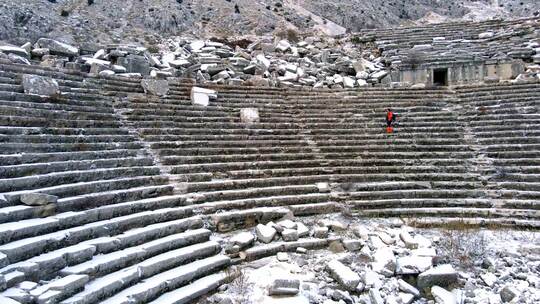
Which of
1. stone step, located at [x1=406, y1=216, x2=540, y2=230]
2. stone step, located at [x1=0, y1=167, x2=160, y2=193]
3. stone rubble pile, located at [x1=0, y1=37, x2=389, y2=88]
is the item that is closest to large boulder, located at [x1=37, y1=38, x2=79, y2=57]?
stone rubble pile, located at [x1=0, y1=37, x2=389, y2=88]

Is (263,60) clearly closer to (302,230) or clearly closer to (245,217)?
(245,217)

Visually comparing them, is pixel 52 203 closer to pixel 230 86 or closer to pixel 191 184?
pixel 191 184

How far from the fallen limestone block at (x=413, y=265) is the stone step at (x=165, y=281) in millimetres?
2836

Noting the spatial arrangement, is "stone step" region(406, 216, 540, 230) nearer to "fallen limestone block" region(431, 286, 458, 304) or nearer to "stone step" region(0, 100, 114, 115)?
"fallen limestone block" region(431, 286, 458, 304)

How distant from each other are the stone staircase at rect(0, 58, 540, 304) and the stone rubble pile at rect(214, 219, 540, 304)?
0.95 metres

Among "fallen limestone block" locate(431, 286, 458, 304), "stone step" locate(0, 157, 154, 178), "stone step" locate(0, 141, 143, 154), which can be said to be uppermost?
"stone step" locate(0, 141, 143, 154)

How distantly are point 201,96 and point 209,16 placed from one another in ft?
57.5

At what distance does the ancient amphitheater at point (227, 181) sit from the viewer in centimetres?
541

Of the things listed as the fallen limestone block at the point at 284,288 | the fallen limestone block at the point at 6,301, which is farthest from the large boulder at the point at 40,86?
the fallen limestone block at the point at 284,288

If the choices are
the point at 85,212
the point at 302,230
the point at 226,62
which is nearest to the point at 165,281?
the point at 85,212

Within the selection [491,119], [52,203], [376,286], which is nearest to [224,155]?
[52,203]

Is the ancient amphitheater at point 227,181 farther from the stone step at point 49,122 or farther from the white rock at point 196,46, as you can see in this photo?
the white rock at point 196,46

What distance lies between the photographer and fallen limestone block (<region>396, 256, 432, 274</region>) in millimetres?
6086

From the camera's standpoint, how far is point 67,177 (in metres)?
6.80
